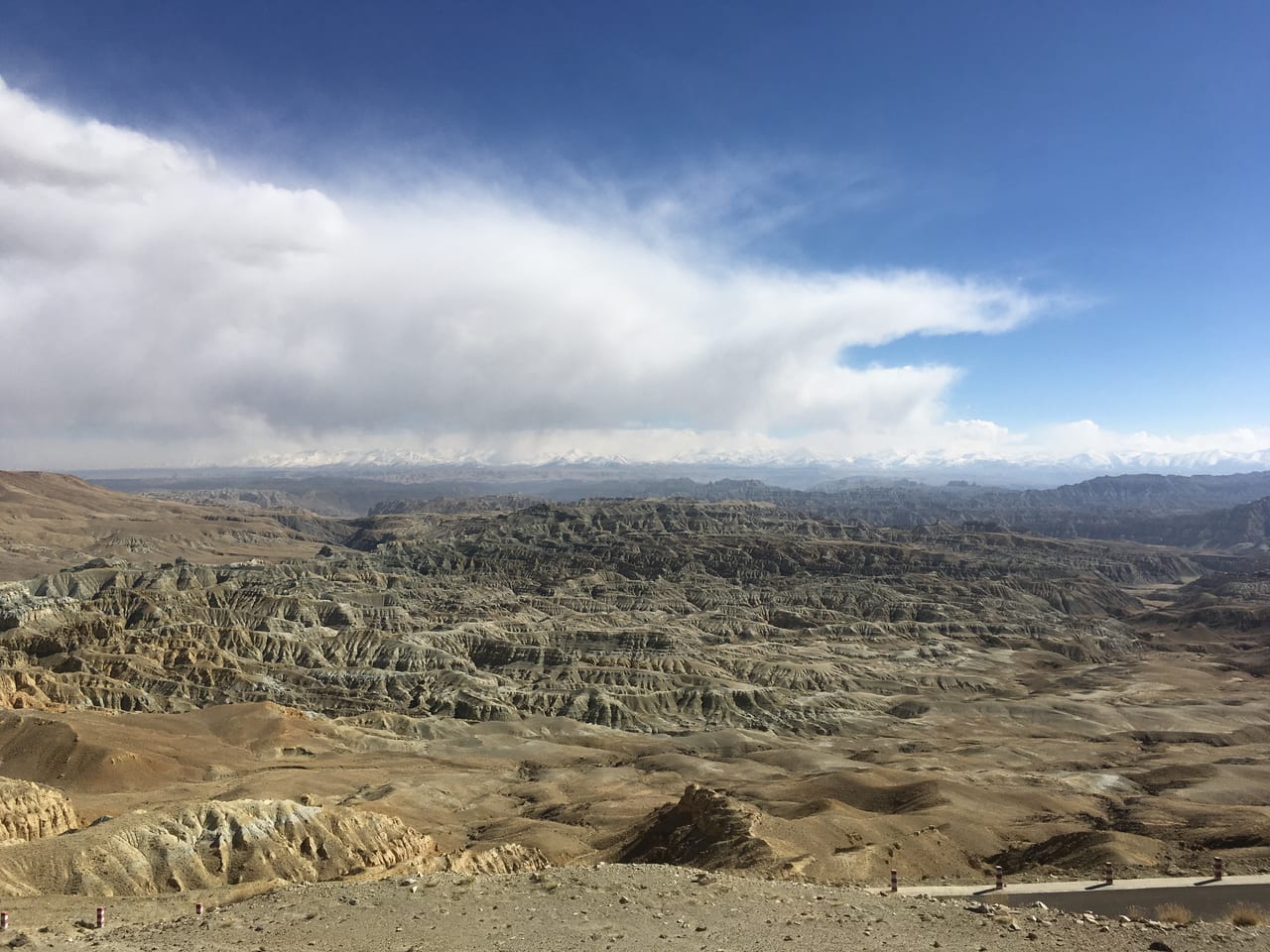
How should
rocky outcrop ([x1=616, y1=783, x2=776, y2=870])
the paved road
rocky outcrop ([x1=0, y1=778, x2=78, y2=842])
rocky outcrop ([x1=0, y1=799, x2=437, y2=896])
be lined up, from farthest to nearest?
1. rocky outcrop ([x1=0, y1=778, x2=78, y2=842])
2. rocky outcrop ([x1=616, y1=783, x2=776, y2=870])
3. rocky outcrop ([x1=0, y1=799, x2=437, y2=896])
4. the paved road

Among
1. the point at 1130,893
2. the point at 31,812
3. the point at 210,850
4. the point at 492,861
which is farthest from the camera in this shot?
the point at 31,812

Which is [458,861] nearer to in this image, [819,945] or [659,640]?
[819,945]

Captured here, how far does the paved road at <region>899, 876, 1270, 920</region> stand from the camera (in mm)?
31906

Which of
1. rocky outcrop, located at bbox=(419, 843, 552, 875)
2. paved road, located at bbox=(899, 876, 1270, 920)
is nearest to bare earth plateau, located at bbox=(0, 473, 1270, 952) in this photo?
rocky outcrop, located at bbox=(419, 843, 552, 875)

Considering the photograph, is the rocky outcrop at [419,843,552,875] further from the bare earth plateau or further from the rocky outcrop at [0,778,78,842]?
the rocky outcrop at [0,778,78,842]

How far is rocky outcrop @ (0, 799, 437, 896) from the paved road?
30.4 metres

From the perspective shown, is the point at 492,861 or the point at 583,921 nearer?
the point at 583,921

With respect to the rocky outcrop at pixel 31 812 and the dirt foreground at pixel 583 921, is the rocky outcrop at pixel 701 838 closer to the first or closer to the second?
the dirt foreground at pixel 583 921

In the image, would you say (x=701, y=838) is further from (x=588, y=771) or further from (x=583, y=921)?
(x=588, y=771)

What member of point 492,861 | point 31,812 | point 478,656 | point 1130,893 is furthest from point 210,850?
point 478,656

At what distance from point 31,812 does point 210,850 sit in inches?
541

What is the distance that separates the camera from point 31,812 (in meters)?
Result: 45.9

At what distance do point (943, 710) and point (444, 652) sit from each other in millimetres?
91118

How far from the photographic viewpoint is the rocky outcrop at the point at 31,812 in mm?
44344
